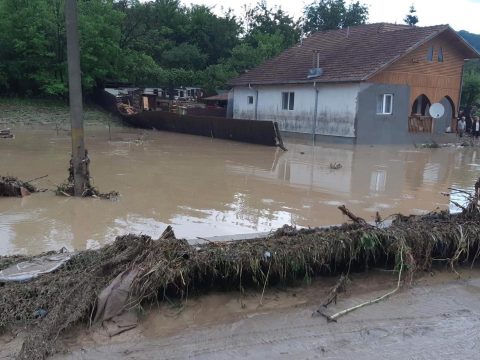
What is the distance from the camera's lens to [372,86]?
907 inches

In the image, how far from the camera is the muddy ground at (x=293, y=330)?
372cm

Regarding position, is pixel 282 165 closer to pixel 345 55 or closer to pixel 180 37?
pixel 345 55

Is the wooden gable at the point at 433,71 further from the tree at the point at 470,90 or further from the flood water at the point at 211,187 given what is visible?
the tree at the point at 470,90

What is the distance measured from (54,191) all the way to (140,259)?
587cm

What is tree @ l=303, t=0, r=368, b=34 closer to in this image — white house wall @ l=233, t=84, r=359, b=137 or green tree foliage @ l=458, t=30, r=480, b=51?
white house wall @ l=233, t=84, r=359, b=137

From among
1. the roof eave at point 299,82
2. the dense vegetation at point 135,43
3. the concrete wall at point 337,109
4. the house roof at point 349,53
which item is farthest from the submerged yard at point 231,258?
the dense vegetation at point 135,43

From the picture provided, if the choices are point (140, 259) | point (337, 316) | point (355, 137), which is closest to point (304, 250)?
point (337, 316)

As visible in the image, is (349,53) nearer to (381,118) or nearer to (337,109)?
(337,109)

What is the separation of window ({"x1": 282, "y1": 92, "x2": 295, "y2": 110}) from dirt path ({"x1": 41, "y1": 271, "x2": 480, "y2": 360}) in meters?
22.5

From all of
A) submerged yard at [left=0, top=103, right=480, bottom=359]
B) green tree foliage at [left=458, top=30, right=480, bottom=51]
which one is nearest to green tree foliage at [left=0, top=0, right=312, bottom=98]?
submerged yard at [left=0, top=103, right=480, bottom=359]

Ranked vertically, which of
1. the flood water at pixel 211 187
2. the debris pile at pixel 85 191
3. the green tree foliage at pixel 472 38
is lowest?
the flood water at pixel 211 187

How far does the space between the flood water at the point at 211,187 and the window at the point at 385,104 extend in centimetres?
341

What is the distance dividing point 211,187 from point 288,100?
17045 mm

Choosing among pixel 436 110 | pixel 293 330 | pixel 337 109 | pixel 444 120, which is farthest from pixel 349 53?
pixel 293 330
